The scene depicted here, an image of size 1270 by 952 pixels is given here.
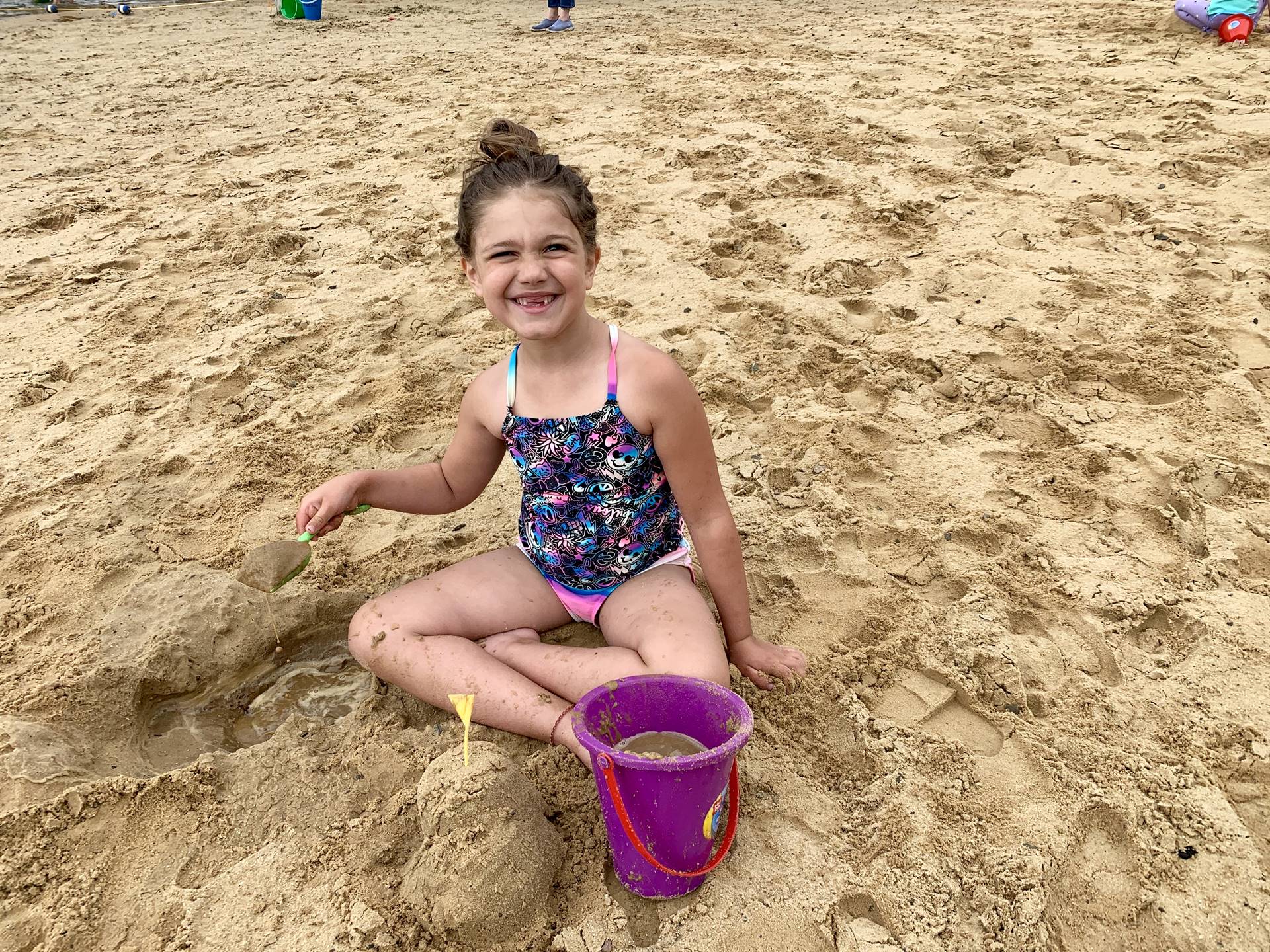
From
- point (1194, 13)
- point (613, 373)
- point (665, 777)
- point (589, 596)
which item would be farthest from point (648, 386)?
point (1194, 13)

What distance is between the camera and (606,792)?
1.35 m

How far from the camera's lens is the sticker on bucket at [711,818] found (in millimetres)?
1356

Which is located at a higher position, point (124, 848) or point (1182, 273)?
point (1182, 273)

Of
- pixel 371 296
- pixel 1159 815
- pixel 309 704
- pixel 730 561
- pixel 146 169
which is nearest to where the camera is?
pixel 1159 815

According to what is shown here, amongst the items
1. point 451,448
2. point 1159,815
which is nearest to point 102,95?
point 451,448

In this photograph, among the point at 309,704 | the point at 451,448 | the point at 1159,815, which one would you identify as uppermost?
the point at 451,448

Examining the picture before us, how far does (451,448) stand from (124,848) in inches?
38.8

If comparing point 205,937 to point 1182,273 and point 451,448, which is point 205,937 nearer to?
point 451,448

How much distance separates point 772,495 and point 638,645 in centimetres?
78

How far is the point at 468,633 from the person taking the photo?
1901 millimetres

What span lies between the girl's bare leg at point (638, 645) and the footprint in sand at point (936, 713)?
371 millimetres

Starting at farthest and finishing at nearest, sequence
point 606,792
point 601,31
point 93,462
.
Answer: point 601,31 → point 93,462 → point 606,792

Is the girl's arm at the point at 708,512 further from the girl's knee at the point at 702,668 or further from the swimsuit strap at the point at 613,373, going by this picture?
the girl's knee at the point at 702,668

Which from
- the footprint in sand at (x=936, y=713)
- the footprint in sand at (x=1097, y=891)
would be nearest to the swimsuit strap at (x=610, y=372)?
the footprint in sand at (x=936, y=713)
